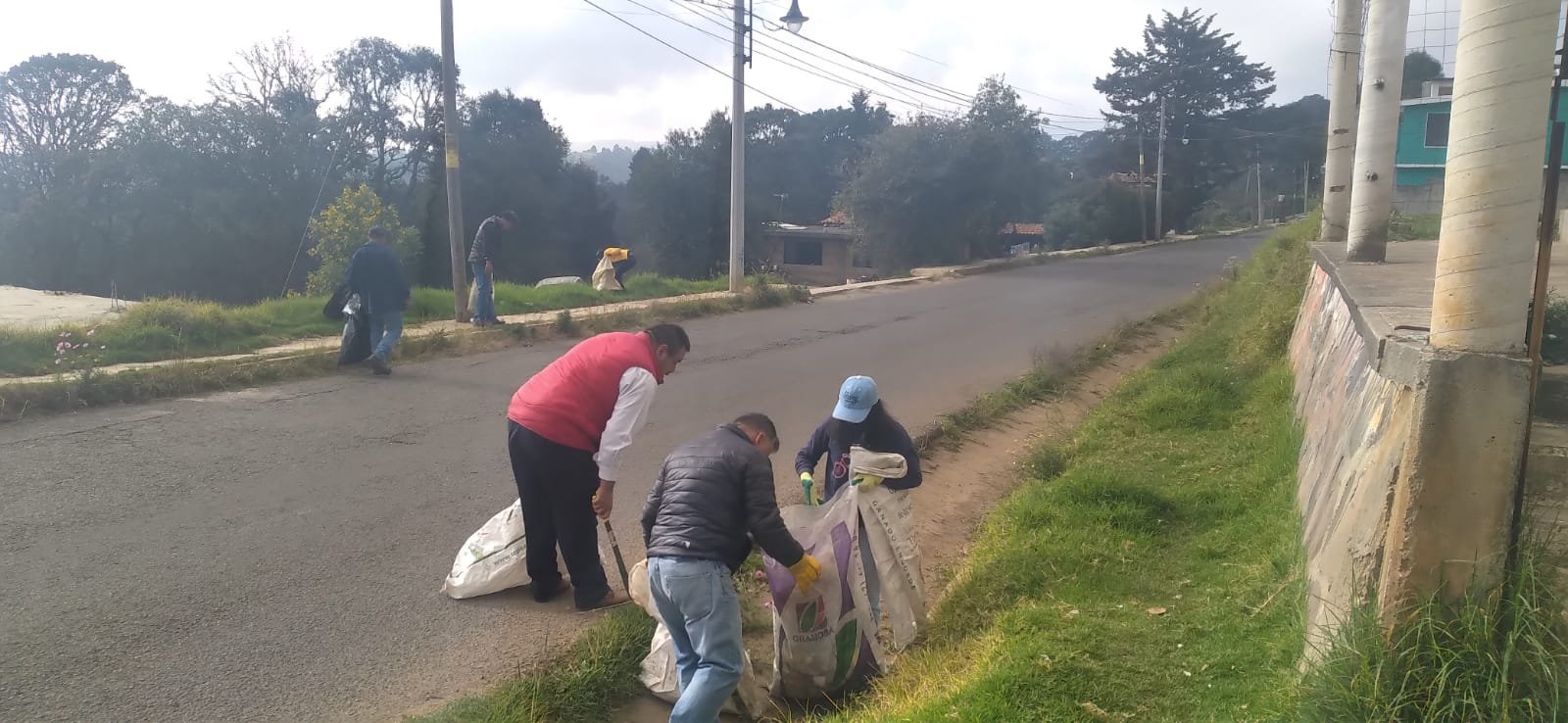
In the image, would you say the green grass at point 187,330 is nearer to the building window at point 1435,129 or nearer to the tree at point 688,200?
the building window at point 1435,129

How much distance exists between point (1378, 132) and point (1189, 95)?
47473 mm

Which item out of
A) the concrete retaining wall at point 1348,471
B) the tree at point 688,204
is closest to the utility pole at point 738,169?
the concrete retaining wall at point 1348,471

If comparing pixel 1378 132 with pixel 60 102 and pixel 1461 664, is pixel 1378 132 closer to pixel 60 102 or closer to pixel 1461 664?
pixel 1461 664

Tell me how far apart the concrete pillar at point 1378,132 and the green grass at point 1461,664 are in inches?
275

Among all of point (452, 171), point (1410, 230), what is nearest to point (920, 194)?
point (1410, 230)

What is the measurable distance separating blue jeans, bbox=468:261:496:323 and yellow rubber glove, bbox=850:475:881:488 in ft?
30.9

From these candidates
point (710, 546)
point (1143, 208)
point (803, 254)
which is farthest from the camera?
point (1143, 208)

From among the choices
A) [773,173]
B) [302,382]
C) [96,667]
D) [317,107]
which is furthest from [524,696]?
[773,173]

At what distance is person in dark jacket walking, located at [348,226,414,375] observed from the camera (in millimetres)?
9789

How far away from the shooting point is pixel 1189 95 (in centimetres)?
5244

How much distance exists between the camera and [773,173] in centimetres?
5850

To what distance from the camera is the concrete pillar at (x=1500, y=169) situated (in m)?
3.11

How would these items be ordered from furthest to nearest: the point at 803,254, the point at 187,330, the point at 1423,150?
1. the point at 803,254
2. the point at 1423,150
3. the point at 187,330

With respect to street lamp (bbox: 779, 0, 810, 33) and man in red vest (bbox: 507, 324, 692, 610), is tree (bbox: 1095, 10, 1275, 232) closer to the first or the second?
street lamp (bbox: 779, 0, 810, 33)
